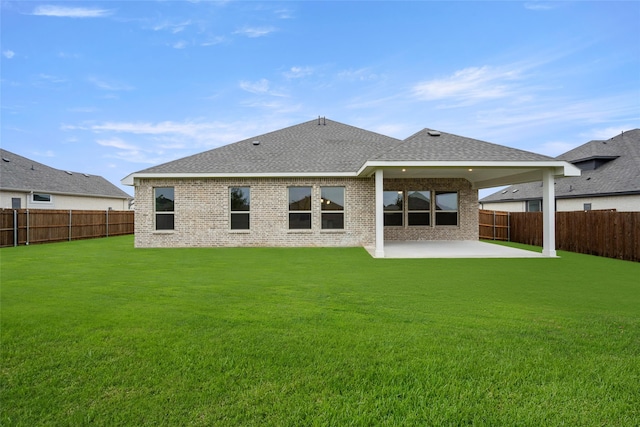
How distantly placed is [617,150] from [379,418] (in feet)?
86.2

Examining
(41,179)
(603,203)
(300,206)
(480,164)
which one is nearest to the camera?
(480,164)

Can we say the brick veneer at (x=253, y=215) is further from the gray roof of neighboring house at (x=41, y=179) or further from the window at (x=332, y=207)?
the gray roof of neighboring house at (x=41, y=179)

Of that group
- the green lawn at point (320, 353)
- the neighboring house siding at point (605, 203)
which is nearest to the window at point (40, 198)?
the green lawn at point (320, 353)

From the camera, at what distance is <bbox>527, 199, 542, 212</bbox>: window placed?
2245cm

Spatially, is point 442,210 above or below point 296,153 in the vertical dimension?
below

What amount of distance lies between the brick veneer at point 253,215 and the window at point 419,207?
113 inches

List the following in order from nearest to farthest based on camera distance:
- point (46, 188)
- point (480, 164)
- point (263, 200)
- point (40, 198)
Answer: point (480, 164)
point (263, 200)
point (40, 198)
point (46, 188)

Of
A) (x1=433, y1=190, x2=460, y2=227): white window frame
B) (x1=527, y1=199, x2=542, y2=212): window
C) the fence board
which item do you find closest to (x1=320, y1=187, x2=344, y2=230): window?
(x1=433, y1=190, x2=460, y2=227): white window frame

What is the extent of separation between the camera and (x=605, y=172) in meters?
19.9

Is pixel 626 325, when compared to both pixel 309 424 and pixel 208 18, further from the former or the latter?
pixel 208 18

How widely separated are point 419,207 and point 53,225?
18.6m

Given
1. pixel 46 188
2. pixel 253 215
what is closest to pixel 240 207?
pixel 253 215

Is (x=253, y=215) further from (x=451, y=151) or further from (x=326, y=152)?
(x=451, y=151)

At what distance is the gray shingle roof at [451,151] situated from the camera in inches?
448
